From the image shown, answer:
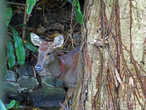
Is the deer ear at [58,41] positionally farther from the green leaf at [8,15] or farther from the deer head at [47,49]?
the green leaf at [8,15]

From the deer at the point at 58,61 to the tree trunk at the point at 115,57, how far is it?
4.64 feet

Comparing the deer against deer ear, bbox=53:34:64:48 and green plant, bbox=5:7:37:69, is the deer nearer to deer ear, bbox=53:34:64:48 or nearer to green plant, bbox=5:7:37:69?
deer ear, bbox=53:34:64:48

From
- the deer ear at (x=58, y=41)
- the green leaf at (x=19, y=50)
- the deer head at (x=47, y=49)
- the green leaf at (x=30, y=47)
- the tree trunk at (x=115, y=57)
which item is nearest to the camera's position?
the tree trunk at (x=115, y=57)

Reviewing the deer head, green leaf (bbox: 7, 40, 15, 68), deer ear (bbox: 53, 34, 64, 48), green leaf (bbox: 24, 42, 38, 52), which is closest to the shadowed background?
green leaf (bbox: 7, 40, 15, 68)

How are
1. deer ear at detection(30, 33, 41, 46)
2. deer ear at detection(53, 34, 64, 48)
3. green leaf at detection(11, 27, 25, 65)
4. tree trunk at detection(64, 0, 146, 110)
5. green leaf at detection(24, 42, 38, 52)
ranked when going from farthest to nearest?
green leaf at detection(24, 42, 38, 52), green leaf at detection(11, 27, 25, 65), deer ear at detection(30, 33, 41, 46), deer ear at detection(53, 34, 64, 48), tree trunk at detection(64, 0, 146, 110)

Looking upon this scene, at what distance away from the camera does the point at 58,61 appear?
3.72 metres

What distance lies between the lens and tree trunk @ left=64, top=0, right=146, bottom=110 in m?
1.81

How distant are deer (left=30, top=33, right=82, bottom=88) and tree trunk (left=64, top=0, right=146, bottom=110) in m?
1.41

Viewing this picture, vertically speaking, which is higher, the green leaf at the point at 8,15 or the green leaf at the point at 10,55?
the green leaf at the point at 8,15

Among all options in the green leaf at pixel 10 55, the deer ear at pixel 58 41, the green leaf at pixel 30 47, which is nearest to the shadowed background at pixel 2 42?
the green leaf at pixel 10 55

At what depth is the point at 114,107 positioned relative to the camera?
1879mm

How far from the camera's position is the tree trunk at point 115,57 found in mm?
1808

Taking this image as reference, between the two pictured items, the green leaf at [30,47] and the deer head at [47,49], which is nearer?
the deer head at [47,49]

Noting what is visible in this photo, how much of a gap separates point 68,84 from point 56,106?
61 centimetres
